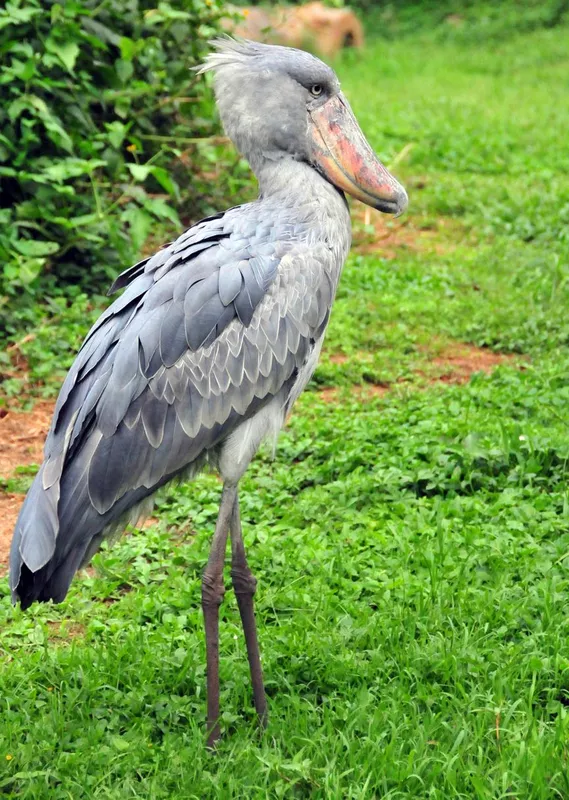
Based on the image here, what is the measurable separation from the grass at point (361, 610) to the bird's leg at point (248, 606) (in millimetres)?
77

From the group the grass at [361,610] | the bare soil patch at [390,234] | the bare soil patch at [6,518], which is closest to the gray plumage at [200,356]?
the grass at [361,610]

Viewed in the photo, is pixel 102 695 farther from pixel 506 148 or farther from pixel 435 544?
pixel 506 148

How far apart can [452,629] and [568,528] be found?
752mm

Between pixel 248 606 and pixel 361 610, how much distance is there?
480 millimetres

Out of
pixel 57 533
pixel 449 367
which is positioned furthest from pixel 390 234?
pixel 57 533

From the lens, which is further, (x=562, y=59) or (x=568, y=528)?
(x=562, y=59)

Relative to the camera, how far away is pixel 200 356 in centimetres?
313

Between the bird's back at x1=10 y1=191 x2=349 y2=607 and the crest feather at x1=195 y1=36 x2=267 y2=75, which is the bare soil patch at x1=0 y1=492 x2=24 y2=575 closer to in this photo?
the bird's back at x1=10 y1=191 x2=349 y2=607

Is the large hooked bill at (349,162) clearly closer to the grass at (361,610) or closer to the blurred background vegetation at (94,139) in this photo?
the grass at (361,610)

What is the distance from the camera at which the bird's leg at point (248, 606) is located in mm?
3145

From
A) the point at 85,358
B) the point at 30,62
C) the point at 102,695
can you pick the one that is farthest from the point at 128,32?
the point at 102,695

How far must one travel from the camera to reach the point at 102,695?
323 cm

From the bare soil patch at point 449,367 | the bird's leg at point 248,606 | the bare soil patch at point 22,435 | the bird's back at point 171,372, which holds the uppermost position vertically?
the bird's back at point 171,372

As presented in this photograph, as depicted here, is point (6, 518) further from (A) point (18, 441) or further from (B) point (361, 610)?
(B) point (361, 610)
